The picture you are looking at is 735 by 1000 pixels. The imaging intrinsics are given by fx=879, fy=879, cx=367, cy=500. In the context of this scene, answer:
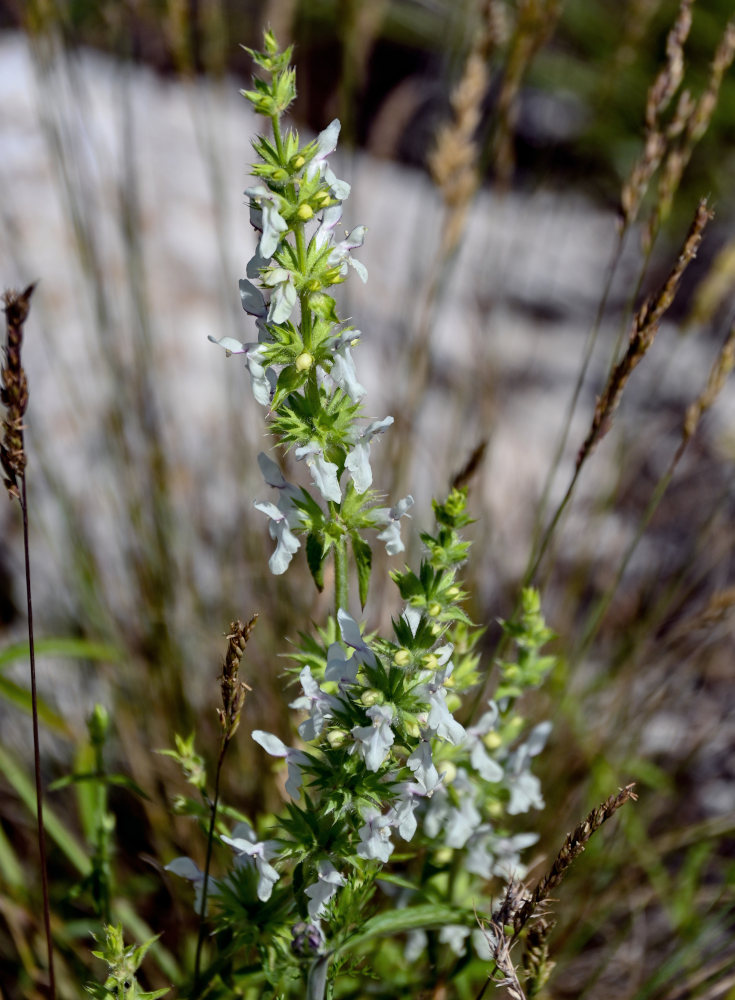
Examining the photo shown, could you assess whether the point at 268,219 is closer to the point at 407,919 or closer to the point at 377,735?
the point at 377,735

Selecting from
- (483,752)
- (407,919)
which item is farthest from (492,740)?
(407,919)

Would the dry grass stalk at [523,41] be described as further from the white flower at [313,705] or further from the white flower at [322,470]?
the white flower at [313,705]

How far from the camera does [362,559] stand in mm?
818

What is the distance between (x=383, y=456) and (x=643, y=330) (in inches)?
39.9

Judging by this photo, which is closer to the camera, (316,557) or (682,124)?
(316,557)

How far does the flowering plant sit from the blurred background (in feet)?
1.16

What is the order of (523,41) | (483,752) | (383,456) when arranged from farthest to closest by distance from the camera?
(383,456) < (523,41) < (483,752)

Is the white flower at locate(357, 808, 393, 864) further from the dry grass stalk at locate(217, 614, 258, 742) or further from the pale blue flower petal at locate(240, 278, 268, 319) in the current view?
the pale blue flower petal at locate(240, 278, 268, 319)

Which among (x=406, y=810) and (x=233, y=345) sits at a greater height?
(x=233, y=345)

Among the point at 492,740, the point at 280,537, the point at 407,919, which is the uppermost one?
the point at 280,537

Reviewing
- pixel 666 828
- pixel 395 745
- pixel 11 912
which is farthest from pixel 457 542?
pixel 666 828

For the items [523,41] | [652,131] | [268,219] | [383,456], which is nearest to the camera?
[268,219]

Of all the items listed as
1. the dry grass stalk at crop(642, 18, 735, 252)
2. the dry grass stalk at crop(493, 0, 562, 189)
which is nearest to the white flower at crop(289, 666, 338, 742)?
the dry grass stalk at crop(642, 18, 735, 252)

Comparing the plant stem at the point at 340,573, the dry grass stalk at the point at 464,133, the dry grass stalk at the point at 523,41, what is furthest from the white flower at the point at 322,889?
the dry grass stalk at the point at 523,41
